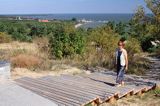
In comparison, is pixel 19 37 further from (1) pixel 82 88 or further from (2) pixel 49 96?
(2) pixel 49 96

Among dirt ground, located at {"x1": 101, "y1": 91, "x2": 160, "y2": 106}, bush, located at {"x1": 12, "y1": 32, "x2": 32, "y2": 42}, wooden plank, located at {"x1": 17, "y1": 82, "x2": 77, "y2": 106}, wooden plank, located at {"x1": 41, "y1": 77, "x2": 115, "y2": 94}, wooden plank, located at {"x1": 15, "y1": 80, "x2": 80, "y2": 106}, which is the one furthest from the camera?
bush, located at {"x1": 12, "y1": 32, "x2": 32, "y2": 42}

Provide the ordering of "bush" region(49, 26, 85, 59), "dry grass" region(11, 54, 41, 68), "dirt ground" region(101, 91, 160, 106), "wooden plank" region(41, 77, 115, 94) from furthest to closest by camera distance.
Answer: "bush" region(49, 26, 85, 59)
"dry grass" region(11, 54, 41, 68)
"wooden plank" region(41, 77, 115, 94)
"dirt ground" region(101, 91, 160, 106)

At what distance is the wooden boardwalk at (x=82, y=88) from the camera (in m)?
8.34

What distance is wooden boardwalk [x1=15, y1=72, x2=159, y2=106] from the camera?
8.34m

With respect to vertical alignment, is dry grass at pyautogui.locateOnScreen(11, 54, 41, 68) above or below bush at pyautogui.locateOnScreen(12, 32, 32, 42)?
above

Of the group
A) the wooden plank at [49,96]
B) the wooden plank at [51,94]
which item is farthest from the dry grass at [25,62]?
the wooden plank at [49,96]

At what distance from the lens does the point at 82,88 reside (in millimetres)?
9445

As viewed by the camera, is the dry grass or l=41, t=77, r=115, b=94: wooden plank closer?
l=41, t=77, r=115, b=94: wooden plank

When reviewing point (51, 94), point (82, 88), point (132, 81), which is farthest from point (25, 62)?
point (51, 94)

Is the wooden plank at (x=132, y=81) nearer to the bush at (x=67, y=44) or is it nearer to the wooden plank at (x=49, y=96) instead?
the wooden plank at (x=49, y=96)

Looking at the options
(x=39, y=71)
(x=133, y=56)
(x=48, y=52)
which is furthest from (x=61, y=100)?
(x=48, y=52)

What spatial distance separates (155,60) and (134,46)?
1749 millimetres

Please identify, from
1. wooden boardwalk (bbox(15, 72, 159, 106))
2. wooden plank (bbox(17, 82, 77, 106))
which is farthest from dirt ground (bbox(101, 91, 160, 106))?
wooden plank (bbox(17, 82, 77, 106))

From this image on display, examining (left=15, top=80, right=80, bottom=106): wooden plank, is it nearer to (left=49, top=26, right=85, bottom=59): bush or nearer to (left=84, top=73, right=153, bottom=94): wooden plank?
(left=84, top=73, right=153, bottom=94): wooden plank
